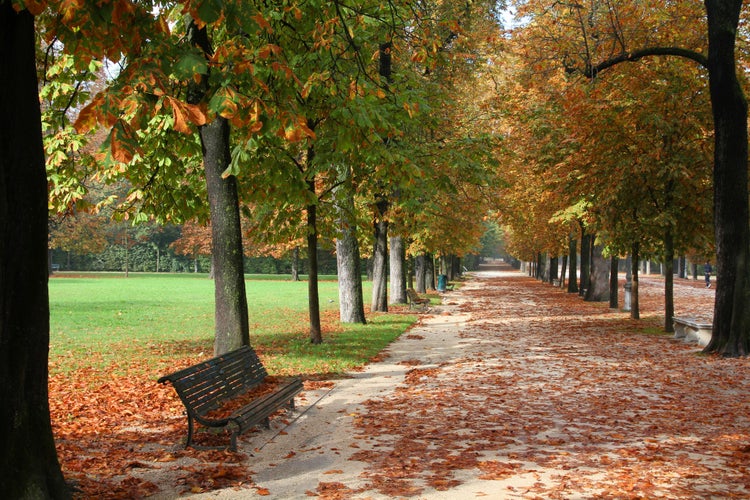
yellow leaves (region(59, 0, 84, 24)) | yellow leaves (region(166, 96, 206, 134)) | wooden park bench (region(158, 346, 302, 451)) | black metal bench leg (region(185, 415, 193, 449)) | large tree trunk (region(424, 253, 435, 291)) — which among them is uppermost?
yellow leaves (region(59, 0, 84, 24))

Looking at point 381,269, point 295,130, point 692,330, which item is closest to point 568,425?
point 295,130

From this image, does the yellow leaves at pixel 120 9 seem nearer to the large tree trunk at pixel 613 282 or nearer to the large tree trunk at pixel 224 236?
the large tree trunk at pixel 224 236

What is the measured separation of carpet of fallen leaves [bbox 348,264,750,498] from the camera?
5762 mm

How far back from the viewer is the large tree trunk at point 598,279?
101ft

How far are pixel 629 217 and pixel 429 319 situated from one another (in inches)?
295

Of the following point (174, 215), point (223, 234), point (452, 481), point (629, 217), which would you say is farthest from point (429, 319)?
point (452, 481)

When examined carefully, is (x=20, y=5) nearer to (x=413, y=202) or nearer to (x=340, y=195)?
(x=340, y=195)

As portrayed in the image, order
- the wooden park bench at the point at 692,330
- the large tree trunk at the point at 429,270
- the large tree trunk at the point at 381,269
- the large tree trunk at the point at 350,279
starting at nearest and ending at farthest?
the wooden park bench at the point at 692,330 → the large tree trunk at the point at 350,279 → the large tree trunk at the point at 381,269 → the large tree trunk at the point at 429,270

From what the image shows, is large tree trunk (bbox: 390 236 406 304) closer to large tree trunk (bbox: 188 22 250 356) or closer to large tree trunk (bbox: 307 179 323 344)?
large tree trunk (bbox: 307 179 323 344)

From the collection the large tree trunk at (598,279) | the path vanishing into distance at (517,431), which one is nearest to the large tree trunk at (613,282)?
the large tree trunk at (598,279)

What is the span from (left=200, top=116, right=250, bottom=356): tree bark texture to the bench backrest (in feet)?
4.35

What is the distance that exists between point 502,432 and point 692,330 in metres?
10.8

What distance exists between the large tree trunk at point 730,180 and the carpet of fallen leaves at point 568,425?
2.93 feet

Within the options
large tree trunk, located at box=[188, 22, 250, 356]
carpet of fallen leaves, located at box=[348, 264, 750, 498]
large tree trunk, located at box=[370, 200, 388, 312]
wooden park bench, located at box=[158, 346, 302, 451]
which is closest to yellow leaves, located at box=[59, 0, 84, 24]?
wooden park bench, located at box=[158, 346, 302, 451]
